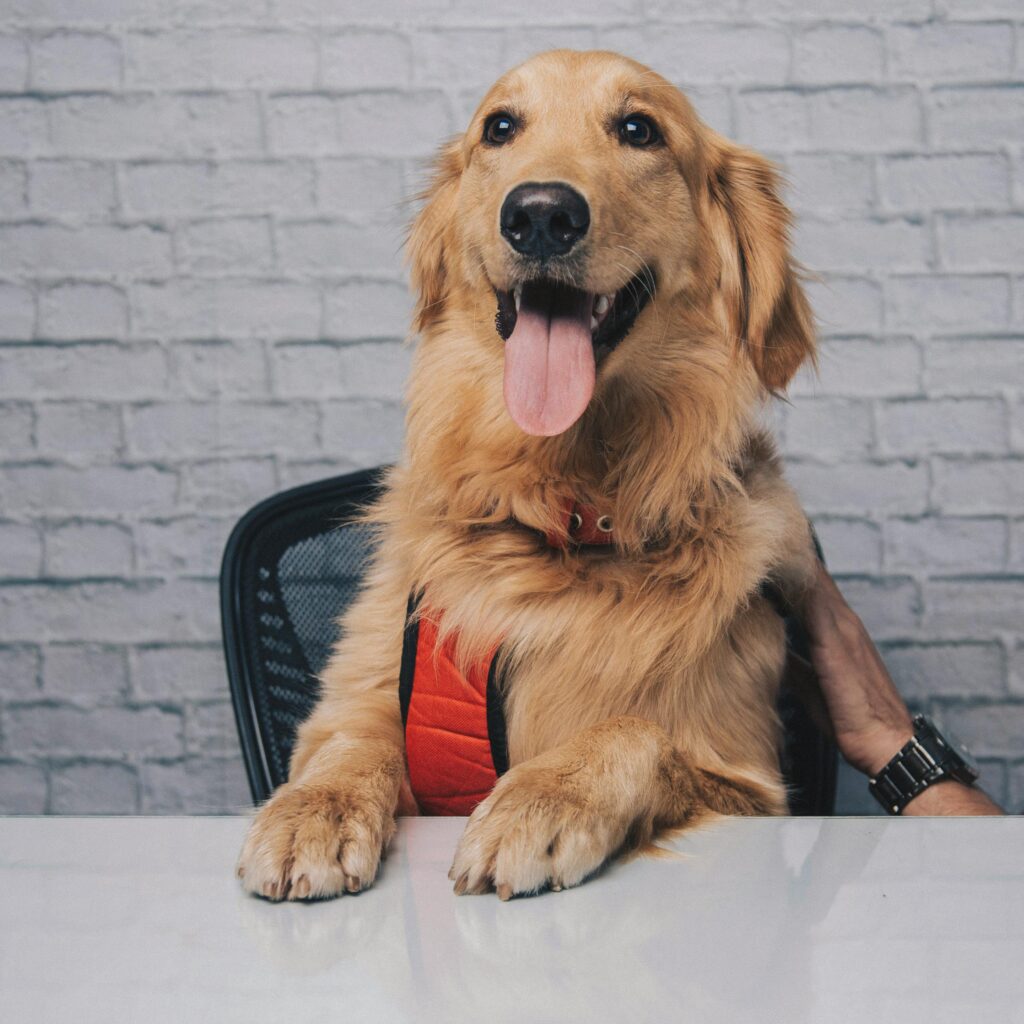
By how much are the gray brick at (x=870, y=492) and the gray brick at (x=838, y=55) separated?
78 centimetres

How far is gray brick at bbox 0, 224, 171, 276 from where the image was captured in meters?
2.19

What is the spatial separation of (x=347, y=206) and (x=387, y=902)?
1.66 metres

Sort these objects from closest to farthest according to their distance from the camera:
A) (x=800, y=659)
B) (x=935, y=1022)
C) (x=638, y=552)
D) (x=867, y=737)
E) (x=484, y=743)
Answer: (x=935, y=1022) < (x=484, y=743) < (x=638, y=552) < (x=867, y=737) < (x=800, y=659)

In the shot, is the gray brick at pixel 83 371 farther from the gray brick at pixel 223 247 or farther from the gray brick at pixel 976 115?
the gray brick at pixel 976 115

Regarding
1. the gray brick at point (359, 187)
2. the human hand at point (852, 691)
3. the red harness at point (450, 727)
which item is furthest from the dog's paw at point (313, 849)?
A: the gray brick at point (359, 187)

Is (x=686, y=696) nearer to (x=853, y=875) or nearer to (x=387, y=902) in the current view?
(x=853, y=875)

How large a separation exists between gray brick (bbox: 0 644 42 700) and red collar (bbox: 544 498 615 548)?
4.70ft

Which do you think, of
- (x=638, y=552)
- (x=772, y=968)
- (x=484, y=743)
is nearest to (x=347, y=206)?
(x=638, y=552)

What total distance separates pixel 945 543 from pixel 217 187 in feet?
5.47

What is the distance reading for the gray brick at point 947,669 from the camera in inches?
85.7

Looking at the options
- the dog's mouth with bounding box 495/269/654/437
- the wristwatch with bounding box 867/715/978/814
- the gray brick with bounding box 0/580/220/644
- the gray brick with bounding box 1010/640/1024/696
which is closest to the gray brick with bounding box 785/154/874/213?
the dog's mouth with bounding box 495/269/654/437

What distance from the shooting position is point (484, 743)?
121 centimetres

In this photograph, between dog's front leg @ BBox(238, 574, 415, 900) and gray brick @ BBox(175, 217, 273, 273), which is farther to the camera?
gray brick @ BBox(175, 217, 273, 273)

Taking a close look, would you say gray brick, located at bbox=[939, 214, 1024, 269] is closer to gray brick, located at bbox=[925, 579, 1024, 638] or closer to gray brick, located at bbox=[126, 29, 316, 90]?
gray brick, located at bbox=[925, 579, 1024, 638]
